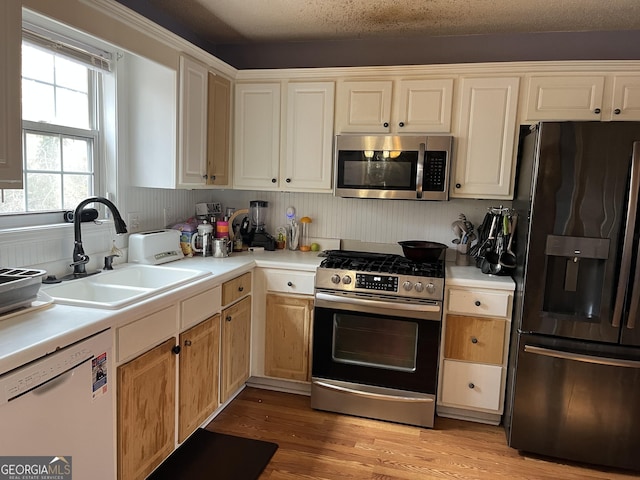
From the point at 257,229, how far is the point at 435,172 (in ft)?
4.58

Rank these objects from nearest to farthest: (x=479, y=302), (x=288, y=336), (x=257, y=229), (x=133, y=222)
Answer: (x=479, y=302)
(x=133, y=222)
(x=288, y=336)
(x=257, y=229)

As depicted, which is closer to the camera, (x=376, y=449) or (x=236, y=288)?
(x=376, y=449)

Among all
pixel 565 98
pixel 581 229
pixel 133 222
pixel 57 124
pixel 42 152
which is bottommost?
pixel 133 222

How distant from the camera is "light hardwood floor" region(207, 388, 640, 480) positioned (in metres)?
2.30

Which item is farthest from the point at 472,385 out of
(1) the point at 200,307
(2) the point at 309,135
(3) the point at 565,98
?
(2) the point at 309,135

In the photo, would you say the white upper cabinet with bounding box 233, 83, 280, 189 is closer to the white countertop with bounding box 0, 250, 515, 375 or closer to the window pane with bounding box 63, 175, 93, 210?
the white countertop with bounding box 0, 250, 515, 375

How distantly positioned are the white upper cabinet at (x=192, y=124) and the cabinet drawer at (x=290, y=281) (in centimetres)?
77

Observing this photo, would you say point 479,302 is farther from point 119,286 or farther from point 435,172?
point 119,286

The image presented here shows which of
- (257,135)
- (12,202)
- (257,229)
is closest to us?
(12,202)

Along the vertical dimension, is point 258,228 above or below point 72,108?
below

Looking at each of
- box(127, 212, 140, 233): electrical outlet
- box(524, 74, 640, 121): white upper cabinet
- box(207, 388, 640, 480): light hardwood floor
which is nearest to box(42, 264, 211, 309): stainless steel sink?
box(127, 212, 140, 233): electrical outlet

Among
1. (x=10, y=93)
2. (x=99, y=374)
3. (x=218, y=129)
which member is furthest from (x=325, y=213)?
(x=10, y=93)

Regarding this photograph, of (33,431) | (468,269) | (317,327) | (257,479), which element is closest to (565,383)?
(468,269)

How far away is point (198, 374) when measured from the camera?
2.37m
